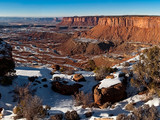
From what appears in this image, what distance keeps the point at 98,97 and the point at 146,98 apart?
4.62m

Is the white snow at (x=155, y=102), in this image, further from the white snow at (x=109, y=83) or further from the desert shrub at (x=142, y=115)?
the white snow at (x=109, y=83)

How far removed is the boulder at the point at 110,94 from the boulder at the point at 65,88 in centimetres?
356

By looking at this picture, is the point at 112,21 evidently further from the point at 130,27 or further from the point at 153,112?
A: the point at 153,112

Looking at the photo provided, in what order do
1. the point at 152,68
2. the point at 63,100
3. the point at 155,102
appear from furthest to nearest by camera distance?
the point at 63,100 → the point at 152,68 → the point at 155,102

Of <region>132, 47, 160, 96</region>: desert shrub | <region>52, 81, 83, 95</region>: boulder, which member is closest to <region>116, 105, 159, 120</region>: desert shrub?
<region>132, 47, 160, 96</region>: desert shrub

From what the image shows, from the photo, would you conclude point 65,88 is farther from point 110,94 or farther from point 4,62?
point 4,62

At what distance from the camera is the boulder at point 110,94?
1523 centimetres

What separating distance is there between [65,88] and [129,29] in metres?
102

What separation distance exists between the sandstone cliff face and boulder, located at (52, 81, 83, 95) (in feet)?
277

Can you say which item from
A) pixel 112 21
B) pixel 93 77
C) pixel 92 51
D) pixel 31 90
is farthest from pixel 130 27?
pixel 31 90

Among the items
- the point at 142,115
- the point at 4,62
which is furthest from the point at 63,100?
the point at 142,115

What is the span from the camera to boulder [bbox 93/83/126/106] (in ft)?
50.0

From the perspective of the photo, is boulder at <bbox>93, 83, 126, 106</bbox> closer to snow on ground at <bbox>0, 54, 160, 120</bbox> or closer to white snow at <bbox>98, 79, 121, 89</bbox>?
white snow at <bbox>98, 79, 121, 89</bbox>

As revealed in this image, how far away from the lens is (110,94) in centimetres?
1566
